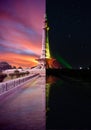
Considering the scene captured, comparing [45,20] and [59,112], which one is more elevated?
[45,20]

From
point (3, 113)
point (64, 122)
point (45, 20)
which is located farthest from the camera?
point (45, 20)

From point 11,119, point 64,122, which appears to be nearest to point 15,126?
point 11,119

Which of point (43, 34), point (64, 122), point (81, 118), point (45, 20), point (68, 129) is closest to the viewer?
point (68, 129)

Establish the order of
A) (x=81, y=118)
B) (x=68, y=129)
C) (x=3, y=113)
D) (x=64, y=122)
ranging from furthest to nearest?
(x=3, y=113)
(x=81, y=118)
(x=64, y=122)
(x=68, y=129)

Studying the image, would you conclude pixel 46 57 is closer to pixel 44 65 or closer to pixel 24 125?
pixel 44 65

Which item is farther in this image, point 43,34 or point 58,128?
point 43,34

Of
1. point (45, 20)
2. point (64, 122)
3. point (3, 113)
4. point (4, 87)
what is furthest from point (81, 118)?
point (45, 20)

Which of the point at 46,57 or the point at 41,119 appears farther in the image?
the point at 46,57

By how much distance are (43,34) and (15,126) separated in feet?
388

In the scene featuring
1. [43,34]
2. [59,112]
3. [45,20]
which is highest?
[45,20]

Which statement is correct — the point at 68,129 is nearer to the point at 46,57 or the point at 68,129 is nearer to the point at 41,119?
the point at 41,119

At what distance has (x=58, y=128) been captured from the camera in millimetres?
7176

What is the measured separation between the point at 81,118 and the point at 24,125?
2.26 metres

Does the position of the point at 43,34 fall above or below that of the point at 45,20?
below
